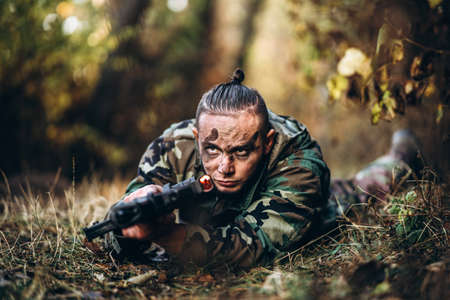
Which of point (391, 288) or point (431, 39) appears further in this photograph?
point (431, 39)

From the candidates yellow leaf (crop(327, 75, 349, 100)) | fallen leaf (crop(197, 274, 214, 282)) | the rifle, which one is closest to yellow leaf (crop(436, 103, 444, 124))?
yellow leaf (crop(327, 75, 349, 100))

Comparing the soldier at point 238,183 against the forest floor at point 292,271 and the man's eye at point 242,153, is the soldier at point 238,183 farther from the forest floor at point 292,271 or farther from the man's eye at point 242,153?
the forest floor at point 292,271

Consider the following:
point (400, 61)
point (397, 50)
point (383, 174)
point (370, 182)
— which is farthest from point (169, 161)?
point (383, 174)

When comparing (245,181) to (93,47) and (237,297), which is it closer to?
(237,297)

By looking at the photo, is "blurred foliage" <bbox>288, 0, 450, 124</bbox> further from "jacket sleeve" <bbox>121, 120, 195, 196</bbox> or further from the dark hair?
"jacket sleeve" <bbox>121, 120, 195, 196</bbox>

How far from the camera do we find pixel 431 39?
262 cm

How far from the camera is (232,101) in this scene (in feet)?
7.41

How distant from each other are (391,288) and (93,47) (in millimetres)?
Answer: 4639

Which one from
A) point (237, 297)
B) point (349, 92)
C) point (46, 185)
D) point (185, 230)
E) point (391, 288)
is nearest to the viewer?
point (391, 288)

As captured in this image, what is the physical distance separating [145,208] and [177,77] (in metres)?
6.48

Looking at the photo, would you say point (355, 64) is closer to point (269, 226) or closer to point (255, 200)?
point (255, 200)

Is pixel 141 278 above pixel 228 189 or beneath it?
beneath

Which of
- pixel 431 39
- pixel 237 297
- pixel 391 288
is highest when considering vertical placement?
pixel 431 39

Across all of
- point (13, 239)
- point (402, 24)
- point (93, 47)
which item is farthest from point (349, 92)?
point (93, 47)
